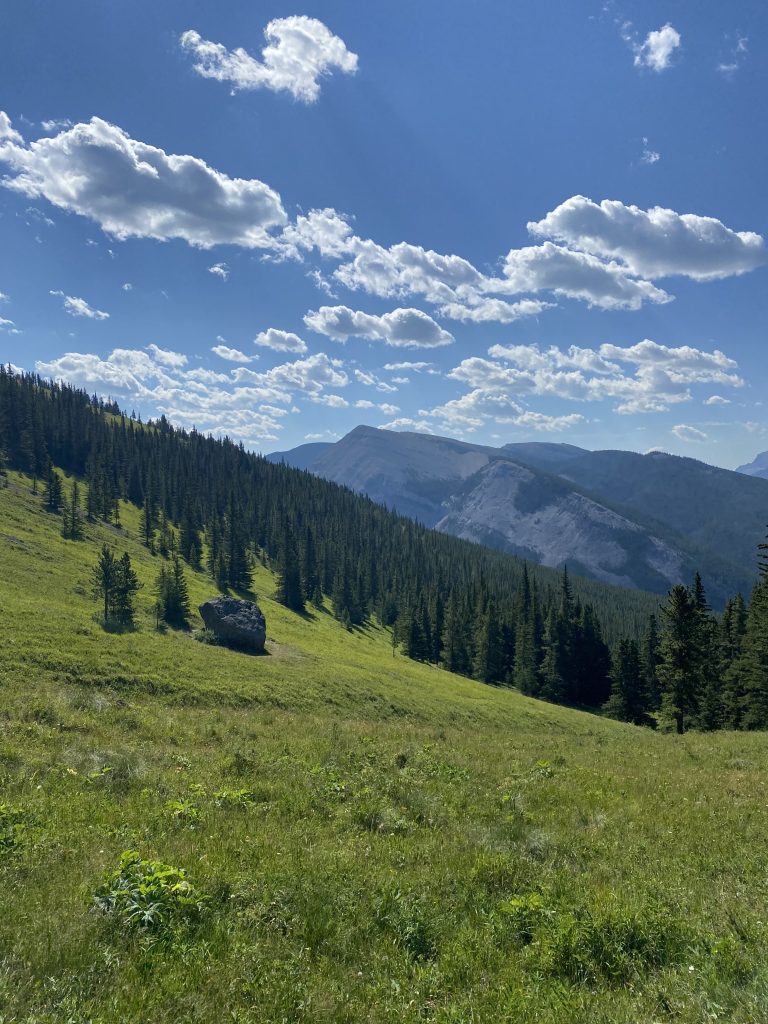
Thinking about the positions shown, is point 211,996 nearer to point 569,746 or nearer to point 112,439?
point 569,746

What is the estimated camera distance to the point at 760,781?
51.1 ft

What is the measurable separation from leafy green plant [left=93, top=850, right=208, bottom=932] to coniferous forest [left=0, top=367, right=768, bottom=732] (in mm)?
45612

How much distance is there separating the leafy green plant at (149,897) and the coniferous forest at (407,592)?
45.6 meters

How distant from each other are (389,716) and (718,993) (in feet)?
109

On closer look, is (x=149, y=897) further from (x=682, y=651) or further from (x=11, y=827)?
(x=682, y=651)

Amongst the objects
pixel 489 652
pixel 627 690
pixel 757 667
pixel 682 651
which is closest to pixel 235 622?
pixel 682 651

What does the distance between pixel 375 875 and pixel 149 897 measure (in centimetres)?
323

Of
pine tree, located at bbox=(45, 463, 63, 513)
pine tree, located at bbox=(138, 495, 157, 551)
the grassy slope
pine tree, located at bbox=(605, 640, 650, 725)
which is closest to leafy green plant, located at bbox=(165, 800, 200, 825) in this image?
the grassy slope

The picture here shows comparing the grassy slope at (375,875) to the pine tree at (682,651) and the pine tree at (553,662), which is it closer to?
the pine tree at (682,651)

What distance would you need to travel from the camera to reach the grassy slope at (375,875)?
5020 millimetres

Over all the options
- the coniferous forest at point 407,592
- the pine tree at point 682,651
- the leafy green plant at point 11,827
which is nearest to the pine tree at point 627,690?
the coniferous forest at point 407,592

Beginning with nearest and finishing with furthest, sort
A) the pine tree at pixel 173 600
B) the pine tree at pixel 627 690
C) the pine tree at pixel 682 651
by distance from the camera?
the pine tree at pixel 682 651 < the pine tree at pixel 173 600 < the pine tree at pixel 627 690

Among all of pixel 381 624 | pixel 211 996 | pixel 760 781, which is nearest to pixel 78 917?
pixel 211 996

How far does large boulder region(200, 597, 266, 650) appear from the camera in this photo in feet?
168
